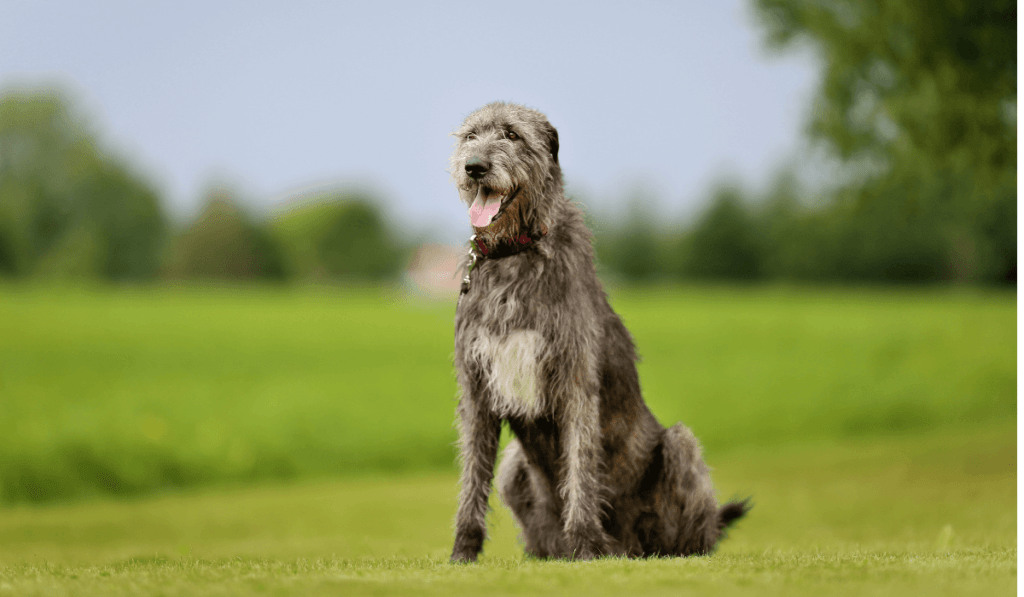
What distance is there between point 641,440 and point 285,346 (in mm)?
15501

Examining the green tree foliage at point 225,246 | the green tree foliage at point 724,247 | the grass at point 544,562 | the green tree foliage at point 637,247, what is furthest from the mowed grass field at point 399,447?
the green tree foliage at point 225,246

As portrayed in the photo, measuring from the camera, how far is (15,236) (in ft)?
128

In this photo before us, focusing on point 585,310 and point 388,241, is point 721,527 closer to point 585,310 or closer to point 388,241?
point 585,310

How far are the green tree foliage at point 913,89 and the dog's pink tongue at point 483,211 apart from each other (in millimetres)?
9970

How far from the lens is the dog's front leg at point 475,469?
16.1 feet

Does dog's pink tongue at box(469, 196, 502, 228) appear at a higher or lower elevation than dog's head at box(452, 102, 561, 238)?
lower

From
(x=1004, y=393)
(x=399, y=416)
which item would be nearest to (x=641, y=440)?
(x=399, y=416)

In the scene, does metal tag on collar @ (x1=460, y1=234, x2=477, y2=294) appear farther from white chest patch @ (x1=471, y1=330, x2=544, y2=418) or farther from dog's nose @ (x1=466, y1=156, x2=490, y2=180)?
dog's nose @ (x1=466, y1=156, x2=490, y2=180)

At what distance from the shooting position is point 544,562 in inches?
182

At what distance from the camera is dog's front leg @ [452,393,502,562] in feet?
16.1

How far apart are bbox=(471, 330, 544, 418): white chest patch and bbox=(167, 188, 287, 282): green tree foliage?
4687cm

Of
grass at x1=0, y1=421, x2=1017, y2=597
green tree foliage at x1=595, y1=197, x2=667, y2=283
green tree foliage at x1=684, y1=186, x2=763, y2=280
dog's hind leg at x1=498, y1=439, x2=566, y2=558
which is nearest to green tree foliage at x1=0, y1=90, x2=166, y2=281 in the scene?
green tree foliage at x1=595, y1=197, x2=667, y2=283

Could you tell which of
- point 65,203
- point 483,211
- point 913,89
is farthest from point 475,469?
point 65,203

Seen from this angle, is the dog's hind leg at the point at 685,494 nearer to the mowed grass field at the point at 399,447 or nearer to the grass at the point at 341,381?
the mowed grass field at the point at 399,447
